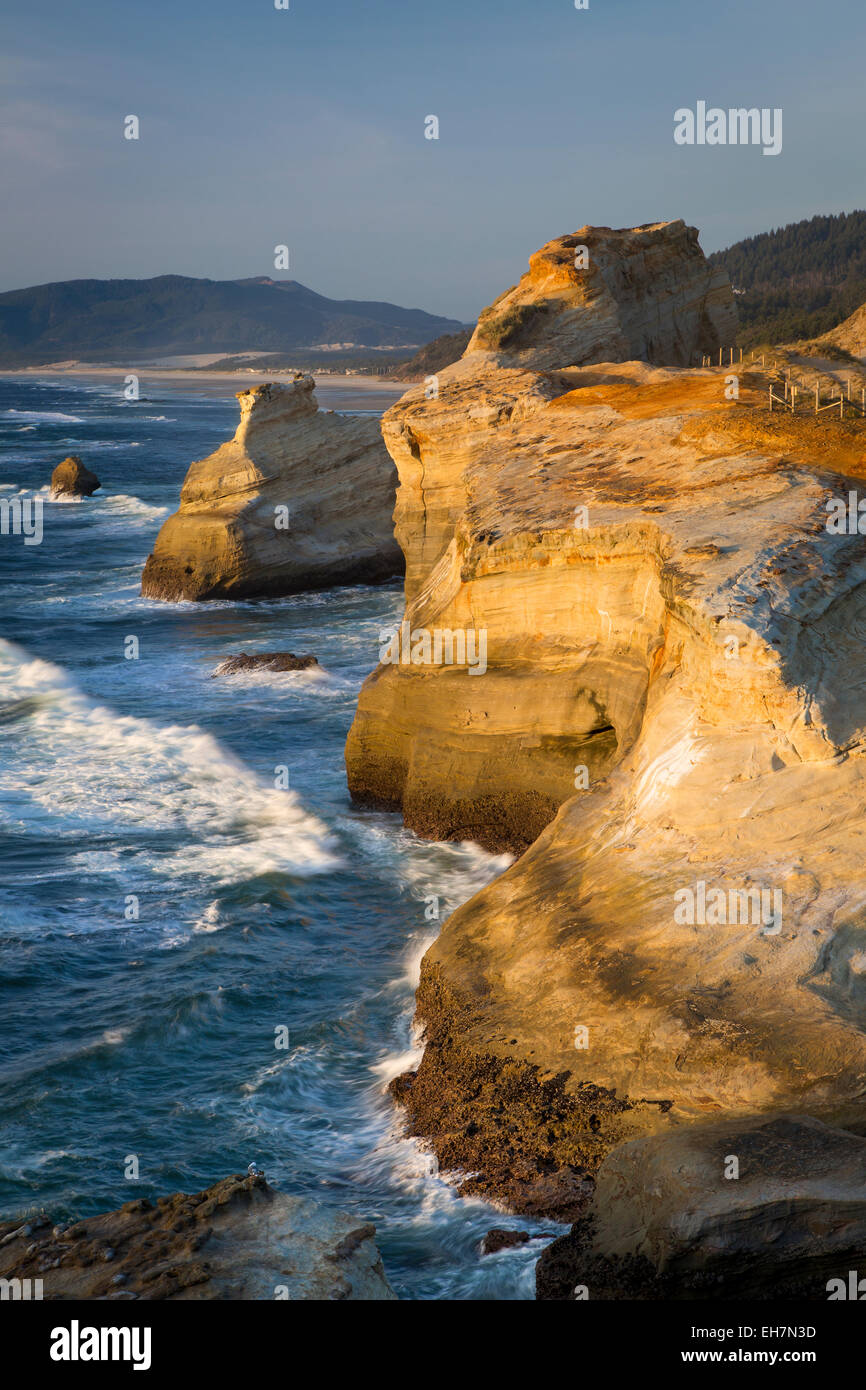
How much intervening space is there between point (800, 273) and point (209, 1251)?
516ft

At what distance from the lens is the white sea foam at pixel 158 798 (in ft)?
54.4

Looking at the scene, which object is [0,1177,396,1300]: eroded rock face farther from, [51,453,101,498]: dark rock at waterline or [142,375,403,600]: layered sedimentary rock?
[51,453,101,498]: dark rock at waterline

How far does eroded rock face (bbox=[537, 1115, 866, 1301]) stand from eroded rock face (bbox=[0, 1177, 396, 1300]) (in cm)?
141

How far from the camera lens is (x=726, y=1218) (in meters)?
6.89

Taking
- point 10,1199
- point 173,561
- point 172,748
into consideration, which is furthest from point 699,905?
point 173,561

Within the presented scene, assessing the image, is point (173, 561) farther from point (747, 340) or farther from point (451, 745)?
point (747, 340)

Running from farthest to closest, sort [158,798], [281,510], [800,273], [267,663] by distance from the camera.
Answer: [800,273], [281,510], [267,663], [158,798]

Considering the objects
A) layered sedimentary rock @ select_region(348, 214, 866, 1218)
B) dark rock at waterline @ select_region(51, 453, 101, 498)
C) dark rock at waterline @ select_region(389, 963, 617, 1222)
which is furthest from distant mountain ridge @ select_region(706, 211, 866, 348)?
dark rock at waterline @ select_region(389, 963, 617, 1222)

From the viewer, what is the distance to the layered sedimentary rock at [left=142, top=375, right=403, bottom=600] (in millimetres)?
33250

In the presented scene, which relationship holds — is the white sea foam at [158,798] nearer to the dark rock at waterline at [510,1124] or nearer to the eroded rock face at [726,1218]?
the dark rock at waterline at [510,1124]

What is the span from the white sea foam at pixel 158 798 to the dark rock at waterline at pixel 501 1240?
7.81 m

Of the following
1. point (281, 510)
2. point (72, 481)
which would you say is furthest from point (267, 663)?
point (72, 481)

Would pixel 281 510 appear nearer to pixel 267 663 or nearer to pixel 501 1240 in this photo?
pixel 267 663
